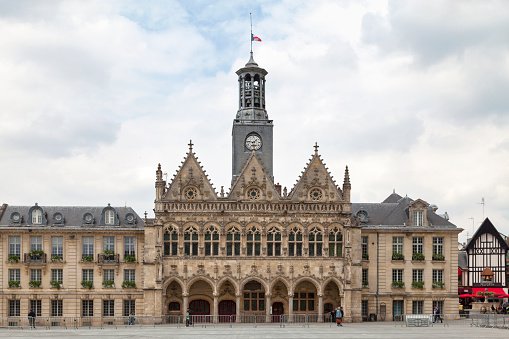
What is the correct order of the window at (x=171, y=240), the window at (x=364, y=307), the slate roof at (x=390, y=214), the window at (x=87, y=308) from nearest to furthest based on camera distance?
1. the window at (x=171, y=240)
2. the window at (x=87, y=308)
3. the window at (x=364, y=307)
4. the slate roof at (x=390, y=214)

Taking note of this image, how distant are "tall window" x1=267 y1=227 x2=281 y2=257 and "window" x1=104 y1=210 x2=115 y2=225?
15049 millimetres

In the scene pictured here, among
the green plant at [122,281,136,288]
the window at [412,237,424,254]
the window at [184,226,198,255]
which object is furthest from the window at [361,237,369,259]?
the green plant at [122,281,136,288]

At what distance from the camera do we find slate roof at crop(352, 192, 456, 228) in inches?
2680

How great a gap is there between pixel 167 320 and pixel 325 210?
17458 mm

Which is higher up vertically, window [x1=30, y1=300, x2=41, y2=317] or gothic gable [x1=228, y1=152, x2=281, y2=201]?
gothic gable [x1=228, y1=152, x2=281, y2=201]

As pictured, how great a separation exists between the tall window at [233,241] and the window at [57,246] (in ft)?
51.3

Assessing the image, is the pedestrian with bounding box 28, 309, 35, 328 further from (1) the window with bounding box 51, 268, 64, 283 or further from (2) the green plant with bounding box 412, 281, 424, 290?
(2) the green plant with bounding box 412, 281, 424, 290

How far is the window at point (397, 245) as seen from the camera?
6729cm

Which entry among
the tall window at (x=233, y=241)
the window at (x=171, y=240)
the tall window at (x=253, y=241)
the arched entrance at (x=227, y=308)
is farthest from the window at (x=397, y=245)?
the window at (x=171, y=240)

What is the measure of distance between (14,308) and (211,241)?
63.2ft

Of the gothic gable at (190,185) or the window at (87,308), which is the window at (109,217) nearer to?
the gothic gable at (190,185)

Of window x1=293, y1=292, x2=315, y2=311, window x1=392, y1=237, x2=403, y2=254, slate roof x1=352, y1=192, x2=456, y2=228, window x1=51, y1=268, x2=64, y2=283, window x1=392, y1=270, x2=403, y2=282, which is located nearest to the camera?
window x1=51, y1=268, x2=64, y2=283

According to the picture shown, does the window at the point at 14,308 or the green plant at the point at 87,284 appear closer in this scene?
the window at the point at 14,308

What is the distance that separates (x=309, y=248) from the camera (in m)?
64.1
